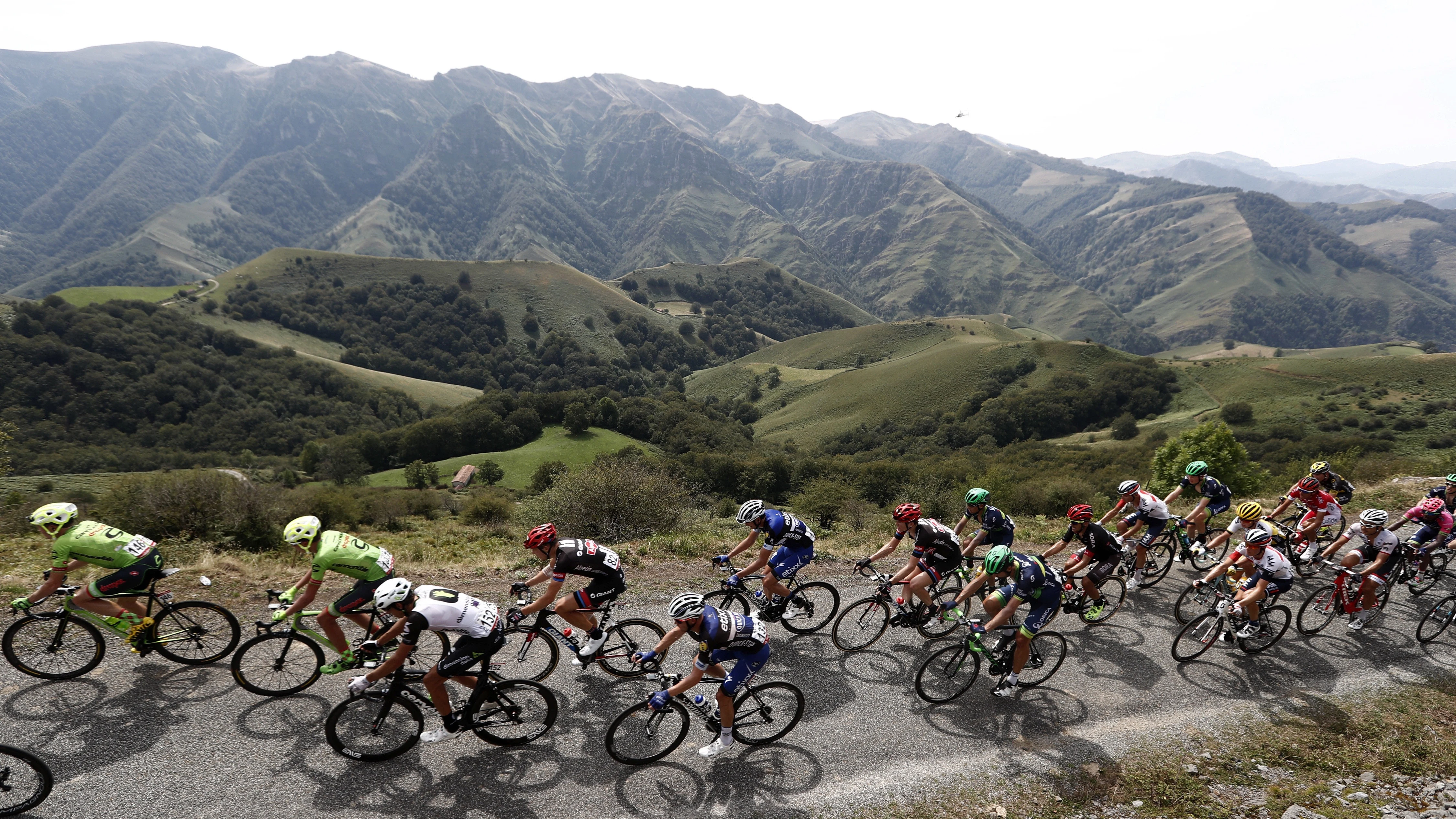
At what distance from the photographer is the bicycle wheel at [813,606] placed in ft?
36.3

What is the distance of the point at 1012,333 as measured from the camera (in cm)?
19012

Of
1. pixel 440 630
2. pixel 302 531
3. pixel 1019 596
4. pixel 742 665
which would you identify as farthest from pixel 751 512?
pixel 302 531

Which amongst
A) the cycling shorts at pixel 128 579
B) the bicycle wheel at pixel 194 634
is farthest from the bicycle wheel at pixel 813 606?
the cycling shorts at pixel 128 579

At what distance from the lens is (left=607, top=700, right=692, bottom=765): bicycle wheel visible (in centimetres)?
773

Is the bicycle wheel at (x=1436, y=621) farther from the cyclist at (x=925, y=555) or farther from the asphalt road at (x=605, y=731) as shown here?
the cyclist at (x=925, y=555)

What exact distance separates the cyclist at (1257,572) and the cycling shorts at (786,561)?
24.7 ft

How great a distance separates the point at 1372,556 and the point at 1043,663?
8.72m

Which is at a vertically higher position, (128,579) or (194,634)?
(128,579)

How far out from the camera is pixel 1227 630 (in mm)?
10859

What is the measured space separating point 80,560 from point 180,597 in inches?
129

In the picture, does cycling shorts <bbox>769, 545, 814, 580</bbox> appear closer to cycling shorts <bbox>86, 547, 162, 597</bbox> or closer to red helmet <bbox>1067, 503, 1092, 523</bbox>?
red helmet <bbox>1067, 503, 1092, 523</bbox>

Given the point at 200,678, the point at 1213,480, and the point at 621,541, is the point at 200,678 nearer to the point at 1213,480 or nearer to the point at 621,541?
the point at 621,541

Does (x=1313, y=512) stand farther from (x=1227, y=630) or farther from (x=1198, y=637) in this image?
(x=1198, y=637)

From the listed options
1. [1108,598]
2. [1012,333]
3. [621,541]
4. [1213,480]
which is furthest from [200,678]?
[1012,333]
